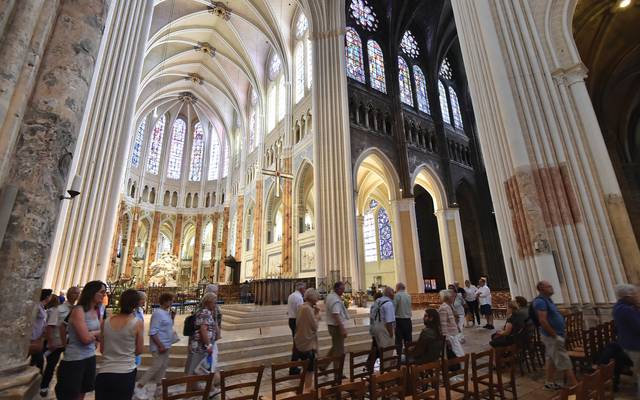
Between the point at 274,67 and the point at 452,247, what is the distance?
16889 mm

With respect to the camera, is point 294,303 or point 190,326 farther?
point 294,303

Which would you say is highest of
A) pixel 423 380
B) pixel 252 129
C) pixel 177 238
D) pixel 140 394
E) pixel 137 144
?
pixel 252 129

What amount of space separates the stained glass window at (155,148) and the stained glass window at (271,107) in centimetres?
1262

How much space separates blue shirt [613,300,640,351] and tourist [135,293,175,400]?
175 inches

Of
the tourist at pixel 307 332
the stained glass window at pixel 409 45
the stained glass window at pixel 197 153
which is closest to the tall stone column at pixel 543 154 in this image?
the tourist at pixel 307 332

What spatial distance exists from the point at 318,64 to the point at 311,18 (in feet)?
9.16

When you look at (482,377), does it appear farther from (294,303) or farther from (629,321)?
(294,303)

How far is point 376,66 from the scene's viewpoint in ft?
61.1

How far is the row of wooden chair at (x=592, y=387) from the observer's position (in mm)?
1858

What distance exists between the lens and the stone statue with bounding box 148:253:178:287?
2100 centimetres

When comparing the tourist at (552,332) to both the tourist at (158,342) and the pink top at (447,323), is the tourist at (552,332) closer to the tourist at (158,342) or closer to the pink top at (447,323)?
the pink top at (447,323)

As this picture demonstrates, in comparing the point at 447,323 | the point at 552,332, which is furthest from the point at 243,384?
the point at 552,332

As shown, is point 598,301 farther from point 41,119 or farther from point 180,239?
point 180,239

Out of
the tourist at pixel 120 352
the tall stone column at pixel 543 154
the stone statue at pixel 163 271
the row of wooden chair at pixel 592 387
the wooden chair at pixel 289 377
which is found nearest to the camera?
the row of wooden chair at pixel 592 387
